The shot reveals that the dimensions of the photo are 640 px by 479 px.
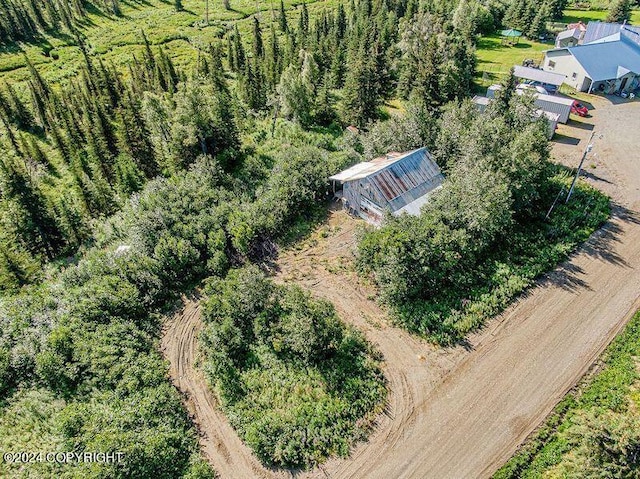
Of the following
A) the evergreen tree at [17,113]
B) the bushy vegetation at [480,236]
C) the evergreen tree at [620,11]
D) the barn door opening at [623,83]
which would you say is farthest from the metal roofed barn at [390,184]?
the evergreen tree at [620,11]

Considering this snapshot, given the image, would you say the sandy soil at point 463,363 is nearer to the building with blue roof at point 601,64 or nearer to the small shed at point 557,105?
the small shed at point 557,105

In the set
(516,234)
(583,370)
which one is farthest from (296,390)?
(516,234)

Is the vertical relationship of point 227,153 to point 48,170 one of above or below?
above

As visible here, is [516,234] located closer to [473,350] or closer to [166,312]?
[473,350]

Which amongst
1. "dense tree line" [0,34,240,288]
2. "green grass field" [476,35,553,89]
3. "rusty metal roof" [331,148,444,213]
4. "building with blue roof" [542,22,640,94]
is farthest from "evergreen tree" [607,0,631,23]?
"dense tree line" [0,34,240,288]

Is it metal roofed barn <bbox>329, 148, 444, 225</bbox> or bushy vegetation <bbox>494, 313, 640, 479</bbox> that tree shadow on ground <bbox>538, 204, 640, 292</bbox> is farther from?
metal roofed barn <bbox>329, 148, 444, 225</bbox>

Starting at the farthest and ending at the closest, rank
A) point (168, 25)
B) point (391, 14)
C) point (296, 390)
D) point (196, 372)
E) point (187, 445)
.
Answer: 1. point (168, 25)
2. point (391, 14)
3. point (196, 372)
4. point (296, 390)
5. point (187, 445)

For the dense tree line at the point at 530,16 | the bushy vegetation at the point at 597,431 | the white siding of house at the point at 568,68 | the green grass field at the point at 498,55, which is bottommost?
the bushy vegetation at the point at 597,431
